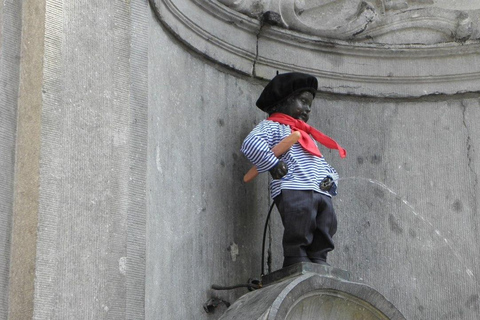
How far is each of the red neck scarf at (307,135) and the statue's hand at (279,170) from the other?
17cm

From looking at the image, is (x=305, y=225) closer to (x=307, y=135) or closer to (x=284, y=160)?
(x=284, y=160)

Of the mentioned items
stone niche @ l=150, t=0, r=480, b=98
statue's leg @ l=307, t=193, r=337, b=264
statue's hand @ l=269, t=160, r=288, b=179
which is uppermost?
stone niche @ l=150, t=0, r=480, b=98

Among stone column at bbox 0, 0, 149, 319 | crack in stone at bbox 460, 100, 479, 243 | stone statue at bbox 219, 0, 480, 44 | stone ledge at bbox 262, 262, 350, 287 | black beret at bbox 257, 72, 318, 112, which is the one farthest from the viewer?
stone statue at bbox 219, 0, 480, 44

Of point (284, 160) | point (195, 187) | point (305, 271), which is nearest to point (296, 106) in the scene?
point (284, 160)

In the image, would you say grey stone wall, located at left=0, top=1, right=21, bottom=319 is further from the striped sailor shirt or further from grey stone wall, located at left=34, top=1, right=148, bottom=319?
the striped sailor shirt

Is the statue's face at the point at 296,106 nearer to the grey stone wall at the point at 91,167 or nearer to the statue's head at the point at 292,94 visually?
the statue's head at the point at 292,94

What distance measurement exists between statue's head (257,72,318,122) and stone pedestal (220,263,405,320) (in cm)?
80

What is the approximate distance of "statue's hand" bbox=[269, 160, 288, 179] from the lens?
194 inches

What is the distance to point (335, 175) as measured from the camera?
17.0 ft

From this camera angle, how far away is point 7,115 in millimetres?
4383

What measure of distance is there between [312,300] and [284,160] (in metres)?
0.74

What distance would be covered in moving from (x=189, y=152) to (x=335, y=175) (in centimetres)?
66

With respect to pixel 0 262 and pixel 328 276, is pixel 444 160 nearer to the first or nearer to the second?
pixel 328 276

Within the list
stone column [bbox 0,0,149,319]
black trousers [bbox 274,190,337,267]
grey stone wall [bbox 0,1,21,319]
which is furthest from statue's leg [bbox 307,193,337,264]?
grey stone wall [bbox 0,1,21,319]
